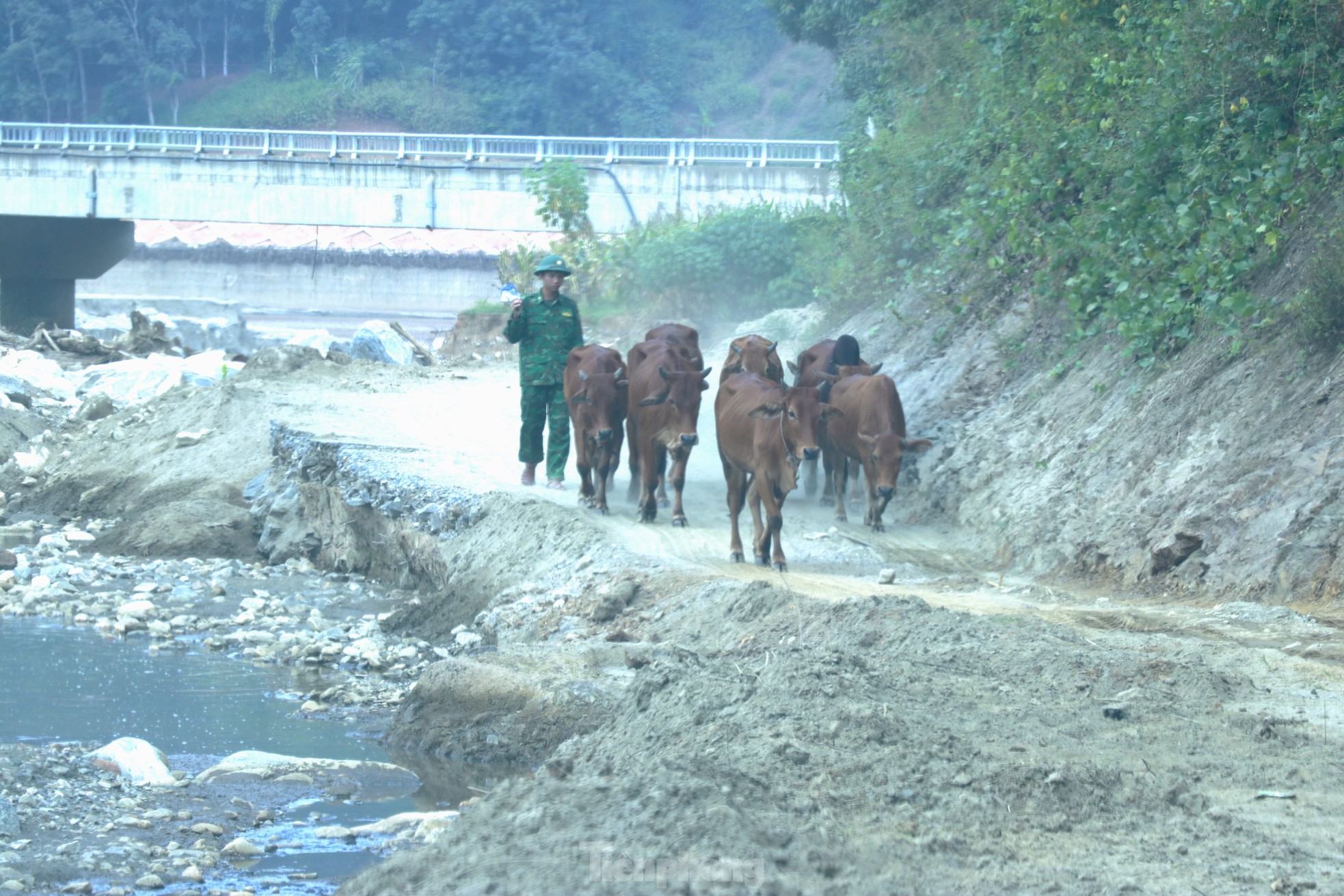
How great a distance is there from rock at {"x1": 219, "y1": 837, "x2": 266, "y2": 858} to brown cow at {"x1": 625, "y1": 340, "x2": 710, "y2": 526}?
576 centimetres

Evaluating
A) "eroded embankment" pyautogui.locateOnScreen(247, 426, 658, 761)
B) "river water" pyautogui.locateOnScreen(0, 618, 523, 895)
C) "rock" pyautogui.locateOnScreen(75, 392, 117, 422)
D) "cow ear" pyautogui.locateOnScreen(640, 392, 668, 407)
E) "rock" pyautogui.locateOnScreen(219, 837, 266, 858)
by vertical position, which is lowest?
"river water" pyautogui.locateOnScreen(0, 618, 523, 895)

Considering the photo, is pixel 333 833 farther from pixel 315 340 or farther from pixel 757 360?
pixel 315 340

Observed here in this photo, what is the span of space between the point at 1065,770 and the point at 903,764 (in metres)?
0.58

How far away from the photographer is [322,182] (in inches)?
1291

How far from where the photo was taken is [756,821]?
4340mm

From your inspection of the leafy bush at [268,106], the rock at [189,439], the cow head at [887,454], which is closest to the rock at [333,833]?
the cow head at [887,454]

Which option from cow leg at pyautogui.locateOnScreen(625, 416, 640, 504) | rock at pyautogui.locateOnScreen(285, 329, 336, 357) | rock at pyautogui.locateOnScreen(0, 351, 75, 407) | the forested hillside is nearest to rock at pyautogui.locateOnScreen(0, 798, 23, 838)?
cow leg at pyautogui.locateOnScreen(625, 416, 640, 504)

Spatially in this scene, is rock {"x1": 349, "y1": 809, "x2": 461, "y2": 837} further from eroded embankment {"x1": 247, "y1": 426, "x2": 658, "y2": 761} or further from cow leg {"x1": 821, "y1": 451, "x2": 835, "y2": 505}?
cow leg {"x1": 821, "y1": 451, "x2": 835, "y2": 505}

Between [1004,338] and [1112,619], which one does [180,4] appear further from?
[1112,619]

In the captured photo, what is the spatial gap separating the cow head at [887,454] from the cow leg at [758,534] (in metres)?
1.67

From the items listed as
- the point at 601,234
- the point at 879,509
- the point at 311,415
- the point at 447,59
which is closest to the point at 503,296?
the point at 879,509

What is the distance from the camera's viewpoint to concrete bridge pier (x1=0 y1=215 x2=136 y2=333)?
34094 millimetres

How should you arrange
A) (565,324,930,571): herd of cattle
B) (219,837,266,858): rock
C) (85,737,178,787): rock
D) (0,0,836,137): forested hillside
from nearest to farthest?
(219,837,266,858): rock < (85,737,178,787): rock < (565,324,930,571): herd of cattle < (0,0,836,137): forested hillside

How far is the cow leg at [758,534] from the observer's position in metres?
10.1
